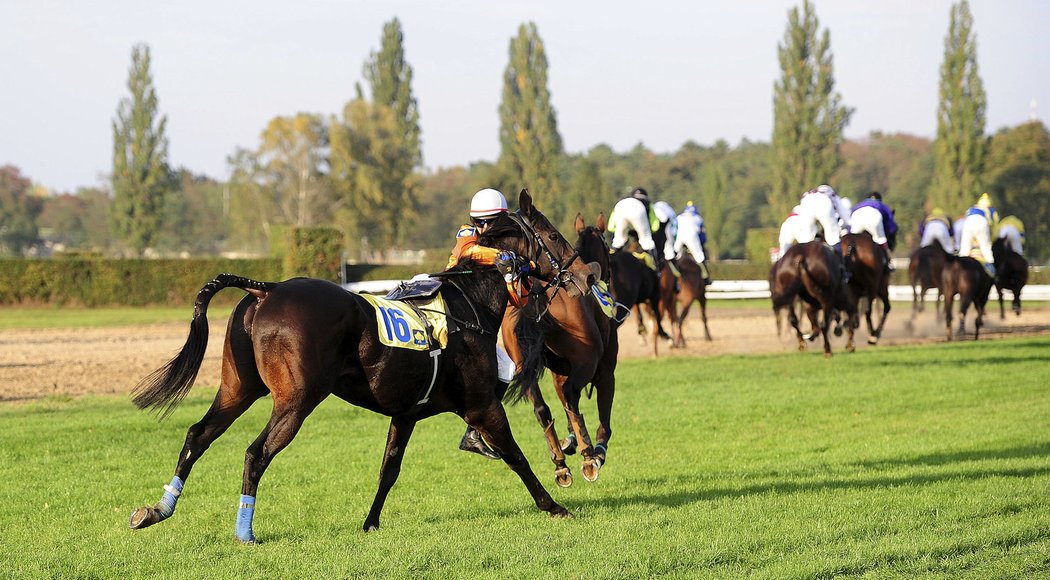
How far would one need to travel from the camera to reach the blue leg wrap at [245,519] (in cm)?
600

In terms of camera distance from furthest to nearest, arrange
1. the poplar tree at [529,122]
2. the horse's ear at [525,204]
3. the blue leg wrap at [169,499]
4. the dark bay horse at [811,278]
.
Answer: the poplar tree at [529,122]
the dark bay horse at [811,278]
the horse's ear at [525,204]
the blue leg wrap at [169,499]

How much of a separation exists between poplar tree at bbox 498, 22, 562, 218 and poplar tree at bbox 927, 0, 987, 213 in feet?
65.8

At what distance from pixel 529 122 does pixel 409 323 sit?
55.4m

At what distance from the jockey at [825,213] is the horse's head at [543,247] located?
11434mm

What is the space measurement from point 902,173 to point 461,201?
44528 millimetres

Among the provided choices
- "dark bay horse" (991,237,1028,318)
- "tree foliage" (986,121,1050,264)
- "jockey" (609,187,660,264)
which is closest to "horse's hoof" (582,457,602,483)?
"jockey" (609,187,660,264)

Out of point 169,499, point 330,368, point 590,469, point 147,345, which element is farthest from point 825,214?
point 169,499

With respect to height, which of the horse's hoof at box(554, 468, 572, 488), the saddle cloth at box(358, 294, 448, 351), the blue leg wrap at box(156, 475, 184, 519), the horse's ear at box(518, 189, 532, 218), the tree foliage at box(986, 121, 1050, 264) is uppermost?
the tree foliage at box(986, 121, 1050, 264)

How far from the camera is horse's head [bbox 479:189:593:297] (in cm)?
720

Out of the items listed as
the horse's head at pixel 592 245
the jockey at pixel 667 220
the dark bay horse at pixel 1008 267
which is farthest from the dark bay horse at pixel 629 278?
the dark bay horse at pixel 1008 267

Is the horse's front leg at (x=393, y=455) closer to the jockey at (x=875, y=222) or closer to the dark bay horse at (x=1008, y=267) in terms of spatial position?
the jockey at (x=875, y=222)

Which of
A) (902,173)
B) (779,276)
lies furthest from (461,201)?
(779,276)

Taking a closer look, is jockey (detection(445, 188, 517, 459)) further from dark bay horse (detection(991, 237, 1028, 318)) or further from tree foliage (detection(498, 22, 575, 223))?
tree foliage (detection(498, 22, 575, 223))

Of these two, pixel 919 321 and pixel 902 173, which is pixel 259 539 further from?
pixel 902 173
